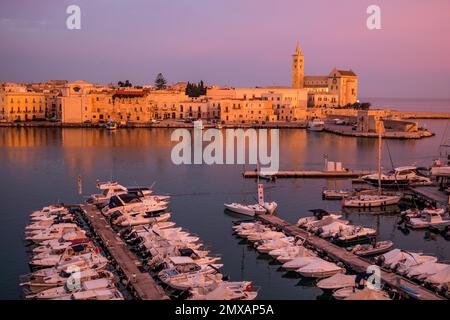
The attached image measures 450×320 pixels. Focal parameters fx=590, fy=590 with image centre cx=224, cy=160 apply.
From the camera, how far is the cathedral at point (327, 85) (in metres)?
38.7

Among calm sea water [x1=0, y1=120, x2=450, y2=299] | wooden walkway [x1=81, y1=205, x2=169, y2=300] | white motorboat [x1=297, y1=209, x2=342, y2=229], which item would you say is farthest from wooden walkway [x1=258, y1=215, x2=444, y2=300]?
wooden walkway [x1=81, y1=205, x2=169, y2=300]

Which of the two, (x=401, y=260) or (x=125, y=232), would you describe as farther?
(x=125, y=232)

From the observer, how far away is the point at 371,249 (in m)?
7.72

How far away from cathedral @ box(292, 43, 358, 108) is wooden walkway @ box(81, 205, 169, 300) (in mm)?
30321

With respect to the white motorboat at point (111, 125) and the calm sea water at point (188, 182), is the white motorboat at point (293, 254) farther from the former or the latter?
the white motorboat at point (111, 125)

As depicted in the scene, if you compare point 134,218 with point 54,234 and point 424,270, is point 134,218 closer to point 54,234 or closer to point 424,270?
point 54,234

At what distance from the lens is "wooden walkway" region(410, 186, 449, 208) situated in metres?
10.9

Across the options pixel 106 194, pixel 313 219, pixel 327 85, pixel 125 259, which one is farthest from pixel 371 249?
pixel 327 85

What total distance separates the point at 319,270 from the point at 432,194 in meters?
5.79

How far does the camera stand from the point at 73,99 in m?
31.2

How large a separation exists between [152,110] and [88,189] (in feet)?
69.1

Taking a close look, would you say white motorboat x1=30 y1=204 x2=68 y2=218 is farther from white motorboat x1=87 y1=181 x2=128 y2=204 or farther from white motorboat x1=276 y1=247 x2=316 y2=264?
white motorboat x1=276 y1=247 x2=316 y2=264
